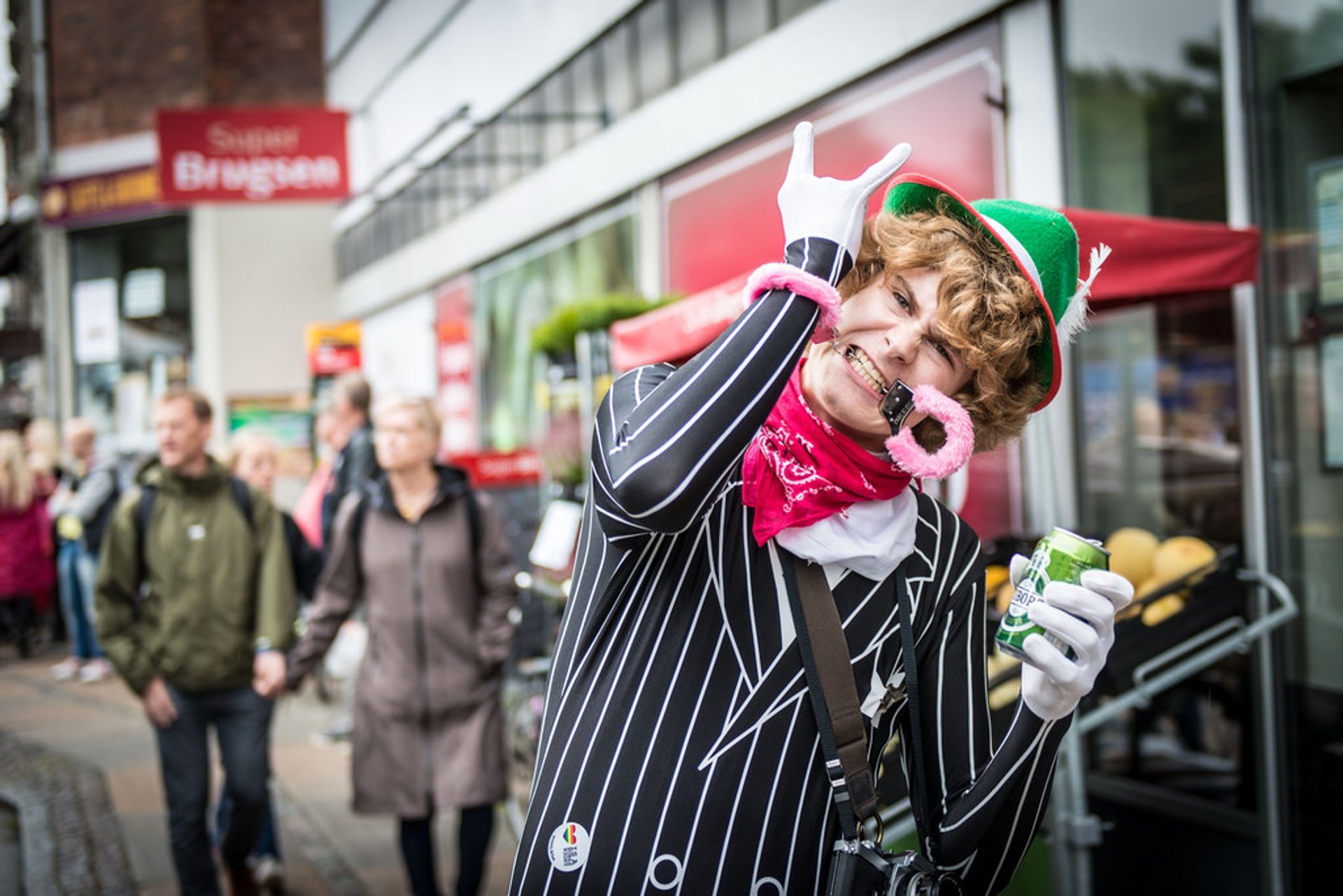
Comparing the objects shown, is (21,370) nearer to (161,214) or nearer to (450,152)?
(161,214)

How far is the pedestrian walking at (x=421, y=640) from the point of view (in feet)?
14.0

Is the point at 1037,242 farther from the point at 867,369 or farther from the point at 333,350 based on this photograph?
the point at 333,350

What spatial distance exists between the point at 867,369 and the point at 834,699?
0.41 metres

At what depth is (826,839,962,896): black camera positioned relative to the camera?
4.74 ft

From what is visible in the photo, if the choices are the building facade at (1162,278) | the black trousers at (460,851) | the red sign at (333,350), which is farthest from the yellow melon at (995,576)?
the red sign at (333,350)

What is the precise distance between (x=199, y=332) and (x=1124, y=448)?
18013 mm

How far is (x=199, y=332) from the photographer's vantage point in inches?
789

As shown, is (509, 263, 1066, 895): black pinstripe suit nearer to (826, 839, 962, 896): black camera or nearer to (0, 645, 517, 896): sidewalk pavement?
(826, 839, 962, 896): black camera

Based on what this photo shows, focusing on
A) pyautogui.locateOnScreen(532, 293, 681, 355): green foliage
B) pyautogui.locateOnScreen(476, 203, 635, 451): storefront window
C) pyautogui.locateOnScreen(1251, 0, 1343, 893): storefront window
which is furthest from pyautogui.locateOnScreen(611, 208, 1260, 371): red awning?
pyautogui.locateOnScreen(476, 203, 635, 451): storefront window

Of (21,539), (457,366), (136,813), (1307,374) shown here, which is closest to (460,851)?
(136,813)

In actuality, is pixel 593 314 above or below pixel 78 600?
above

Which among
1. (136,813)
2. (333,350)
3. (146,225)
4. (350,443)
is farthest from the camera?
(146,225)

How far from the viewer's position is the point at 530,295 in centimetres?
1249

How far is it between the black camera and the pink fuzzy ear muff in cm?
48
